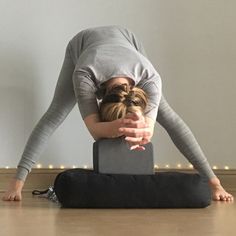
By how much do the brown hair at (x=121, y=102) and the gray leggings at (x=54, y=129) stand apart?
1.01ft

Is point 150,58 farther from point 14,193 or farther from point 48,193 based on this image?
point 14,193

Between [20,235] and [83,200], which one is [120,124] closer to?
[83,200]

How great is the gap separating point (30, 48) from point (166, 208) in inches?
41.2

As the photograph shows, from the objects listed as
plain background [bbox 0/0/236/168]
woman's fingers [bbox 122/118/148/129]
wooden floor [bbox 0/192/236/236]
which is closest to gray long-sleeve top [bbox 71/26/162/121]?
woman's fingers [bbox 122/118/148/129]

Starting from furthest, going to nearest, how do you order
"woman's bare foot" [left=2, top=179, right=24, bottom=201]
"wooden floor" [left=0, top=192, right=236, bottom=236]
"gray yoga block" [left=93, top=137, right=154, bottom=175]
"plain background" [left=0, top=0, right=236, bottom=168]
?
"plain background" [left=0, top=0, right=236, bottom=168] < "woman's bare foot" [left=2, top=179, right=24, bottom=201] < "gray yoga block" [left=93, top=137, right=154, bottom=175] < "wooden floor" [left=0, top=192, right=236, bottom=236]

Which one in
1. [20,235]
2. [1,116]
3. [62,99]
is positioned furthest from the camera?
[1,116]

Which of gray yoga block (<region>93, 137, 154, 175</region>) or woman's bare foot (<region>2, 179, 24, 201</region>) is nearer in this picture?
gray yoga block (<region>93, 137, 154, 175</region>)

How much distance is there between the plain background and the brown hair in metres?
0.68

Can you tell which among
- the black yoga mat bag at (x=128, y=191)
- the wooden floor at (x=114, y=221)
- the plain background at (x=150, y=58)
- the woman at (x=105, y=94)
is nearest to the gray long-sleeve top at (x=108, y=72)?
the woman at (x=105, y=94)

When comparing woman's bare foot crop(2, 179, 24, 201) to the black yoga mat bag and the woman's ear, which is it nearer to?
the black yoga mat bag

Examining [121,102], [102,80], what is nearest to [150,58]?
[102,80]

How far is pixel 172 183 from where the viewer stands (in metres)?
1.67

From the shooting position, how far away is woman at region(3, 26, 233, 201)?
171cm

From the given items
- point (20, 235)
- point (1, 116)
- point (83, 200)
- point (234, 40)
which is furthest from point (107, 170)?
point (234, 40)
